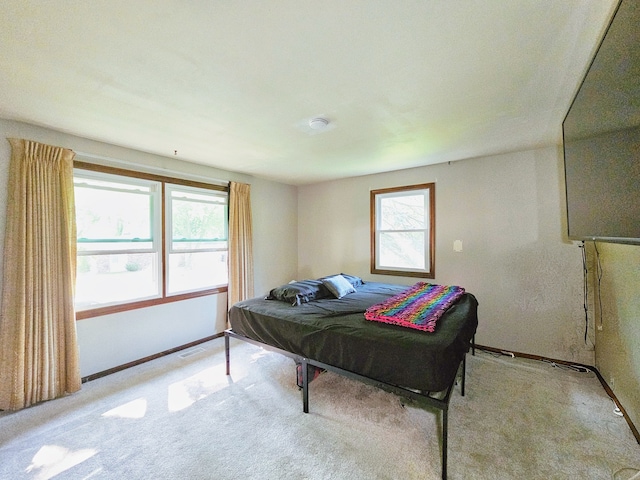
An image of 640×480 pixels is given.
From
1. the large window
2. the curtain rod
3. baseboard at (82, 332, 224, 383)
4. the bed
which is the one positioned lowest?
baseboard at (82, 332, 224, 383)

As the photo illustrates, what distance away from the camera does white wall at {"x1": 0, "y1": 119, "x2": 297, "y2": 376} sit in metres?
2.52

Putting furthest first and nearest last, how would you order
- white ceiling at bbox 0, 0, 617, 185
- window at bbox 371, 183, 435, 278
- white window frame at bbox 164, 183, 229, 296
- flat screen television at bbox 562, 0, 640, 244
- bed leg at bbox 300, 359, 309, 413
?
window at bbox 371, 183, 435, 278 < white window frame at bbox 164, 183, 229, 296 < bed leg at bbox 300, 359, 309, 413 < white ceiling at bbox 0, 0, 617, 185 < flat screen television at bbox 562, 0, 640, 244

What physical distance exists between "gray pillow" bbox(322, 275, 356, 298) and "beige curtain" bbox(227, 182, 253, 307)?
1.42 meters

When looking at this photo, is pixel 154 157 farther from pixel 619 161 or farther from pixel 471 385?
pixel 471 385

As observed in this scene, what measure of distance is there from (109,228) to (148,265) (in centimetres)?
58

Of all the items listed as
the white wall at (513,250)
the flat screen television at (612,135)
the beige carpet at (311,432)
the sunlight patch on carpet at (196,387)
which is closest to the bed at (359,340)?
the beige carpet at (311,432)

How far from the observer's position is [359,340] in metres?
1.79

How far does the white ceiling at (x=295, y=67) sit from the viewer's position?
1168 millimetres

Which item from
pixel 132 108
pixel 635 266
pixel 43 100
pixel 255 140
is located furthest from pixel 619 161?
pixel 43 100

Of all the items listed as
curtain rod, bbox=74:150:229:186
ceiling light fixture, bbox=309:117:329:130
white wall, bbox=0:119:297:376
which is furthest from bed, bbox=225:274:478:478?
curtain rod, bbox=74:150:229:186

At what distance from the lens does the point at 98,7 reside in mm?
1124

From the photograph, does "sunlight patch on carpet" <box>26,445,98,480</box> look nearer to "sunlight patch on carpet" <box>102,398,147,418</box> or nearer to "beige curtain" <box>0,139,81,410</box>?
"sunlight patch on carpet" <box>102,398,147,418</box>

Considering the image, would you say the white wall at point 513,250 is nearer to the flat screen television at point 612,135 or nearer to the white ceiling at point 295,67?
the white ceiling at point 295,67

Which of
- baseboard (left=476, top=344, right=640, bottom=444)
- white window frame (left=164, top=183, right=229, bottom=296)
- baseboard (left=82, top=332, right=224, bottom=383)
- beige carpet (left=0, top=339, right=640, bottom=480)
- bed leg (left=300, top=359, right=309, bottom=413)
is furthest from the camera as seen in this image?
white window frame (left=164, top=183, right=229, bottom=296)
